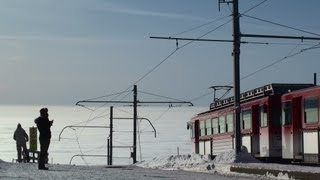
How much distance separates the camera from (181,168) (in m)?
29.8

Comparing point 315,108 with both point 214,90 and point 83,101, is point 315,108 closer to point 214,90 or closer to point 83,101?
point 214,90

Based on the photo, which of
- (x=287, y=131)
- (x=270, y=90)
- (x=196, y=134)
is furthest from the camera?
(x=196, y=134)

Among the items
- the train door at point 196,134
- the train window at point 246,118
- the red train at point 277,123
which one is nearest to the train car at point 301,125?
the red train at point 277,123

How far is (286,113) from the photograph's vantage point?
31.9 metres

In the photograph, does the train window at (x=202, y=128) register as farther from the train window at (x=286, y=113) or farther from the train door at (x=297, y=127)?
the train door at (x=297, y=127)

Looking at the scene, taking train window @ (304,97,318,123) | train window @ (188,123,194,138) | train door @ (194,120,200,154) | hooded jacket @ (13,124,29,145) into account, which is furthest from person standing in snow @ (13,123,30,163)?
train window @ (188,123,194,138)

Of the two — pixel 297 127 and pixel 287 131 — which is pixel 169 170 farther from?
pixel 287 131

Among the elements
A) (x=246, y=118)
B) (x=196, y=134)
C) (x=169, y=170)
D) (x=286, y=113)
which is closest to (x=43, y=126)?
(x=169, y=170)

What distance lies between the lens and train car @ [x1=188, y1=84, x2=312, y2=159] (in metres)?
33.1

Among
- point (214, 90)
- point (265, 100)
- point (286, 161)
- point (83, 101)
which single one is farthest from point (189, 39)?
point (83, 101)

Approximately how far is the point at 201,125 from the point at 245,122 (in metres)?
9.50

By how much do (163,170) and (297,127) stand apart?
7.12 meters

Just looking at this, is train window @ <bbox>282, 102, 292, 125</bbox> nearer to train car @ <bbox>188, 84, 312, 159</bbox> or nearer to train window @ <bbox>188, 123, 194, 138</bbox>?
train car @ <bbox>188, 84, 312, 159</bbox>

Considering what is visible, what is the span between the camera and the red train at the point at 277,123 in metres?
29.0
